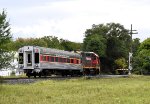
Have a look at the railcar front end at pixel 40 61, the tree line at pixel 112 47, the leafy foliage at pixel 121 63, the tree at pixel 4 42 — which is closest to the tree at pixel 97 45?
the tree line at pixel 112 47

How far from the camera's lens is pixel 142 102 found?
18.9 m

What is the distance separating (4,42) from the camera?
26.9 meters

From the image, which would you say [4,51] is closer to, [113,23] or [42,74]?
[42,74]

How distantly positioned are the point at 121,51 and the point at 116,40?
286cm

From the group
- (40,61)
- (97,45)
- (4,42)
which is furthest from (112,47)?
(4,42)

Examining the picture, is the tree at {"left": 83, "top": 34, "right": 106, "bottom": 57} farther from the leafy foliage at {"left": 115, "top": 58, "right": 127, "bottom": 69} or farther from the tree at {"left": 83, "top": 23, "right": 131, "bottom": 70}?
the leafy foliage at {"left": 115, "top": 58, "right": 127, "bottom": 69}

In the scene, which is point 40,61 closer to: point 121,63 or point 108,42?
point 121,63

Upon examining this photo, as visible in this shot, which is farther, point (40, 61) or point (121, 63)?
point (121, 63)

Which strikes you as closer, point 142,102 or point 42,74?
point 142,102

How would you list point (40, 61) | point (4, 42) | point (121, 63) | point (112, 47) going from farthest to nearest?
point (112, 47) → point (121, 63) → point (40, 61) → point (4, 42)

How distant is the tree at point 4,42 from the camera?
26297 mm

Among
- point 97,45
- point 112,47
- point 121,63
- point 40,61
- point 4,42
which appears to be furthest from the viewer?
point 112,47

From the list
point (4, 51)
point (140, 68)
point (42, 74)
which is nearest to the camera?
point (4, 51)

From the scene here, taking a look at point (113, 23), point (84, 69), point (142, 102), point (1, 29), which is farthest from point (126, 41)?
point (142, 102)
